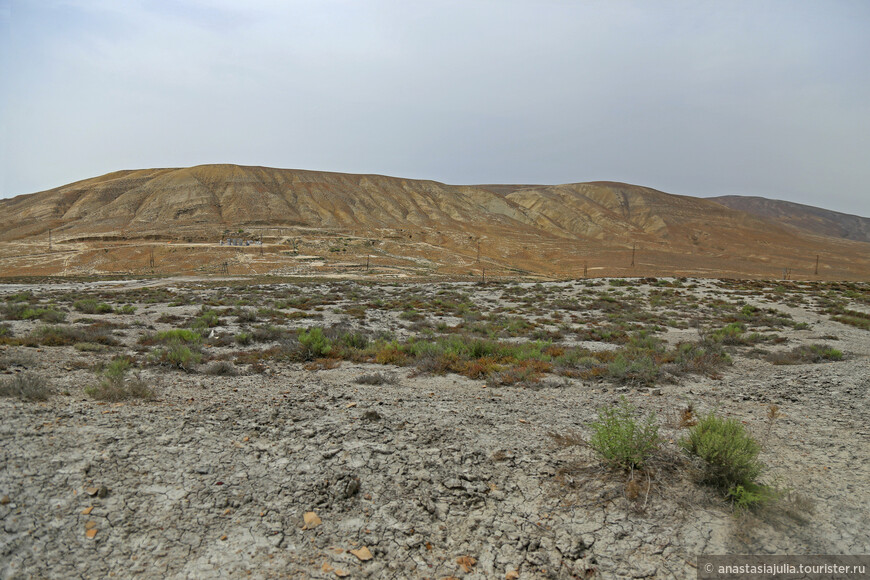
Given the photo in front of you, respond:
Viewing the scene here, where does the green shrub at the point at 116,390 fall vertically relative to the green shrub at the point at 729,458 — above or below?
below

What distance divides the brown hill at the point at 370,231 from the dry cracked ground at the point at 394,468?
44.5 metres

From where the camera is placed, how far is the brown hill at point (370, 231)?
61.7 metres

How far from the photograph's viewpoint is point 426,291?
109ft

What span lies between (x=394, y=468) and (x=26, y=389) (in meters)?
5.57

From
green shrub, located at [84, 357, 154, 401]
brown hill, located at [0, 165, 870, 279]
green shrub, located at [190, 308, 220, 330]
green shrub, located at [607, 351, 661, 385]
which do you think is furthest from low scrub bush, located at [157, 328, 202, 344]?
brown hill, located at [0, 165, 870, 279]

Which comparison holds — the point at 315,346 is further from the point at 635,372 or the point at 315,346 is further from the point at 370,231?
the point at 370,231

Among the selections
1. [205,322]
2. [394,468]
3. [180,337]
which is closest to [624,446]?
[394,468]

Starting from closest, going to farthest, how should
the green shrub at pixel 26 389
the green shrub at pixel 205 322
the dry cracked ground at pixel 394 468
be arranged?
the dry cracked ground at pixel 394 468, the green shrub at pixel 26 389, the green shrub at pixel 205 322

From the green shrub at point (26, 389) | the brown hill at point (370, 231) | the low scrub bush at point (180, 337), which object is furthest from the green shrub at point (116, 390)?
the brown hill at point (370, 231)

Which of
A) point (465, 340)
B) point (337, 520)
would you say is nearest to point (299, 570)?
point (337, 520)

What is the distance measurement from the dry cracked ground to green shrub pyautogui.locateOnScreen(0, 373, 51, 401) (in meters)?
0.04

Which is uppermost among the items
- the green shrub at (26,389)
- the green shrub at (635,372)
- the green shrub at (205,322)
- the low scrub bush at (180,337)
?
the green shrub at (26,389)

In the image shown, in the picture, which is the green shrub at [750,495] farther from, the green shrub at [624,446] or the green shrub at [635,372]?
the green shrub at [635,372]

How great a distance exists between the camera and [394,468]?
496 cm
